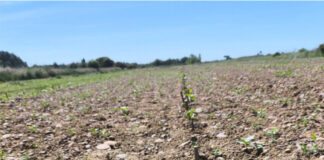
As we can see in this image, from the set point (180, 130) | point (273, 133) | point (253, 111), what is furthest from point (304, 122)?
point (180, 130)

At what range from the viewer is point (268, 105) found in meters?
5.79

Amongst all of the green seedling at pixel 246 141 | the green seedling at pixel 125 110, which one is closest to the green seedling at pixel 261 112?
the green seedling at pixel 246 141

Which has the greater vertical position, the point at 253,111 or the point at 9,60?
the point at 9,60

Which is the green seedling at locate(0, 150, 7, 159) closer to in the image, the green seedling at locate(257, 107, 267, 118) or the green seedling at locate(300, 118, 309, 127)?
the green seedling at locate(257, 107, 267, 118)

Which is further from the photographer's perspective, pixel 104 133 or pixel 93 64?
pixel 93 64

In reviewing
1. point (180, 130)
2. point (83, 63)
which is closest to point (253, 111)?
point (180, 130)

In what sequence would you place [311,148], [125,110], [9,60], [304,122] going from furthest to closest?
[9,60] < [125,110] < [304,122] < [311,148]

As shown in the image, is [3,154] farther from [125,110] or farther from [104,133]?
[125,110]

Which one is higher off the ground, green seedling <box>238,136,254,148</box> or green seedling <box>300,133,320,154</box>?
green seedling <box>300,133,320,154</box>

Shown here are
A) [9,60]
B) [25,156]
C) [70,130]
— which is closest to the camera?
[25,156]

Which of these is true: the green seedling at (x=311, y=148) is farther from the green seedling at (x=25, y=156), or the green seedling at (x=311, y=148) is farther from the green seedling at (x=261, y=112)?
the green seedling at (x=25, y=156)

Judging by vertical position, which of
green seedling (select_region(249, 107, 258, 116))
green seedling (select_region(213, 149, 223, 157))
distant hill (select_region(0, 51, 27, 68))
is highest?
distant hill (select_region(0, 51, 27, 68))

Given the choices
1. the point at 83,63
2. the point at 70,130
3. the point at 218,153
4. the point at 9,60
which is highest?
the point at 9,60

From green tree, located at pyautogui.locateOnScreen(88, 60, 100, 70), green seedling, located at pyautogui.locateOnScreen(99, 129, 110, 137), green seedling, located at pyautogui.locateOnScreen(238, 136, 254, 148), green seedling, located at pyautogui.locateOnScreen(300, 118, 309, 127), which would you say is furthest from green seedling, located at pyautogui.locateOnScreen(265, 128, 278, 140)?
green tree, located at pyautogui.locateOnScreen(88, 60, 100, 70)
